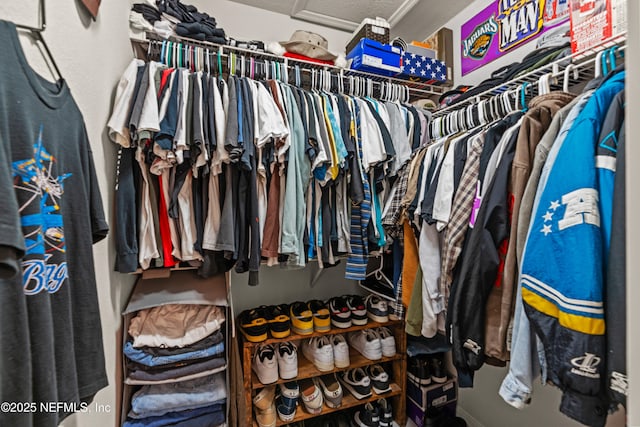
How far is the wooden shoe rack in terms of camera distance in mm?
1241

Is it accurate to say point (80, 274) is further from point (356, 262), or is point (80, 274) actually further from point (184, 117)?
point (356, 262)

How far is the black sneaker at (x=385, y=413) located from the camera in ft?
4.56

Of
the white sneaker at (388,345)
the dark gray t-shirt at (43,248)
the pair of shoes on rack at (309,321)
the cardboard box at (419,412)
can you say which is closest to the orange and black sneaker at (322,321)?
the pair of shoes on rack at (309,321)

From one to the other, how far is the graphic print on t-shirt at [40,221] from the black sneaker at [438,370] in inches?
68.3

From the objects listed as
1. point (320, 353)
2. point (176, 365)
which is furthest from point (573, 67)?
point (176, 365)

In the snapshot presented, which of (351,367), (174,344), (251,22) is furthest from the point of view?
Result: (251,22)

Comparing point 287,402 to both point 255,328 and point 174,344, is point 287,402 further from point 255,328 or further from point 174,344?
point 174,344

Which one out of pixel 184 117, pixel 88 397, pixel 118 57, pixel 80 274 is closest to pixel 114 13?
pixel 118 57

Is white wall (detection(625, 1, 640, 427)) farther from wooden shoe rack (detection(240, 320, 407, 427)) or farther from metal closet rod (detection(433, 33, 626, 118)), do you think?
wooden shoe rack (detection(240, 320, 407, 427))

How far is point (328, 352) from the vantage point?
1347mm

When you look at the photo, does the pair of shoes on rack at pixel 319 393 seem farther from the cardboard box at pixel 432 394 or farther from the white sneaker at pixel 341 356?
the cardboard box at pixel 432 394

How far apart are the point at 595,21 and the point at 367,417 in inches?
70.8

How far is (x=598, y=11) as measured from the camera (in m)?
0.74

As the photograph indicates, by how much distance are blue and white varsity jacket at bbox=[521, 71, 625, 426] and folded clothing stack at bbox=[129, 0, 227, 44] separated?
1383 millimetres
